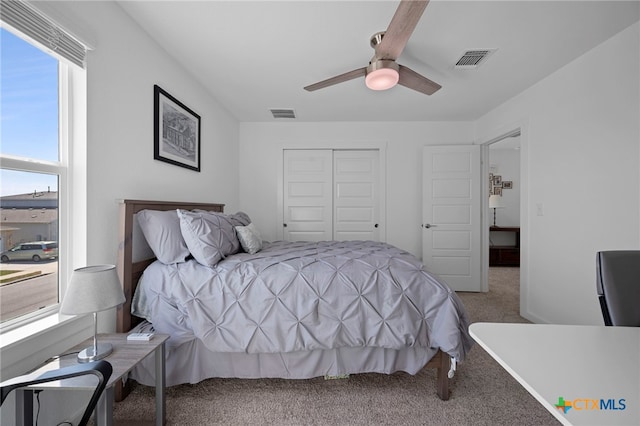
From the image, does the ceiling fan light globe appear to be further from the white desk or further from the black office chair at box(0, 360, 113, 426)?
the black office chair at box(0, 360, 113, 426)

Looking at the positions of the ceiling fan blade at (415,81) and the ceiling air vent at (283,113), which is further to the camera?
the ceiling air vent at (283,113)

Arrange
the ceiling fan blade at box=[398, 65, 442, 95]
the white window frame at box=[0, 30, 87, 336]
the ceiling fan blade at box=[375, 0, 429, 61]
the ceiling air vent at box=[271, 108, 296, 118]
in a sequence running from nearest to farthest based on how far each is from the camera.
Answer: the ceiling fan blade at box=[375, 0, 429, 61], the white window frame at box=[0, 30, 87, 336], the ceiling fan blade at box=[398, 65, 442, 95], the ceiling air vent at box=[271, 108, 296, 118]

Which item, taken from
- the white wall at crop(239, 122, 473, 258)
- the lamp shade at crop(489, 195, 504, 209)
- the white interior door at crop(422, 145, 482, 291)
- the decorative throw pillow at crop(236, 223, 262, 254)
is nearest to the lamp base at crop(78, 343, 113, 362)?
the decorative throw pillow at crop(236, 223, 262, 254)

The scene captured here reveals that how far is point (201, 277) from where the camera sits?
64.9 inches

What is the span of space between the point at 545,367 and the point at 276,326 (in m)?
1.28

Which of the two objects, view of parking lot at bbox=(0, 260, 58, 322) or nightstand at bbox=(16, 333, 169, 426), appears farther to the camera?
view of parking lot at bbox=(0, 260, 58, 322)

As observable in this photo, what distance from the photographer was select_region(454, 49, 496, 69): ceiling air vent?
7.20 ft

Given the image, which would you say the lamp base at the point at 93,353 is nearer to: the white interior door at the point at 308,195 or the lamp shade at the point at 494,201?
the white interior door at the point at 308,195

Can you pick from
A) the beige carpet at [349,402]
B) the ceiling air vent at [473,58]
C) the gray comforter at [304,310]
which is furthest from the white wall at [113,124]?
the ceiling air vent at [473,58]

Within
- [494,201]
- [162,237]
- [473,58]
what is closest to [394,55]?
[473,58]

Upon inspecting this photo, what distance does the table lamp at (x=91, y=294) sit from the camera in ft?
3.63

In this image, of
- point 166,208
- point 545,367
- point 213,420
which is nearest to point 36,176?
point 166,208

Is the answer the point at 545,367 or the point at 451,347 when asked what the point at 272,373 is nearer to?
the point at 451,347

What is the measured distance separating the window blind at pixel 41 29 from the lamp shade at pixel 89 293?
1.15m
